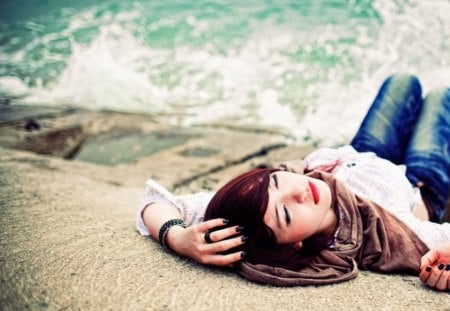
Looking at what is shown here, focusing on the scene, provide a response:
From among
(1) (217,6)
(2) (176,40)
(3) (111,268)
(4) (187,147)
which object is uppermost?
(1) (217,6)

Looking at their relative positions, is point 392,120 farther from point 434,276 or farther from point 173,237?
point 173,237

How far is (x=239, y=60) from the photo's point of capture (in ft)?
28.1

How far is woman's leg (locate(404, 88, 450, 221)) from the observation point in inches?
108

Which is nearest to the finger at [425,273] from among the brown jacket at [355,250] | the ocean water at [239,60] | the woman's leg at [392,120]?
the brown jacket at [355,250]

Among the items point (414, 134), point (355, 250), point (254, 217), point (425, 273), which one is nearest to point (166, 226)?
point (254, 217)

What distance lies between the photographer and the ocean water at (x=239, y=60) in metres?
6.45

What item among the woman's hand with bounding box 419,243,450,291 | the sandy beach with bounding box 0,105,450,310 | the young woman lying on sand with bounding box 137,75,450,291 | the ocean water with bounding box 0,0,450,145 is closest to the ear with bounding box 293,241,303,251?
the young woman lying on sand with bounding box 137,75,450,291

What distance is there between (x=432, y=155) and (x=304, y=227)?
5.10 feet

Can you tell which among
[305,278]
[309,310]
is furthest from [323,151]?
[309,310]

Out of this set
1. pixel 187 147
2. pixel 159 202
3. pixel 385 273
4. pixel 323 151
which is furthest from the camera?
pixel 187 147

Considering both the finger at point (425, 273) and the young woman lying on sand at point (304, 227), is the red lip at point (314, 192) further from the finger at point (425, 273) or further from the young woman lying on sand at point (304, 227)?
the finger at point (425, 273)

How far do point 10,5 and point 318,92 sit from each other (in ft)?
40.8

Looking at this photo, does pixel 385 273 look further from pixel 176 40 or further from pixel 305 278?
pixel 176 40

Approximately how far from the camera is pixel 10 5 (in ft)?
47.2
